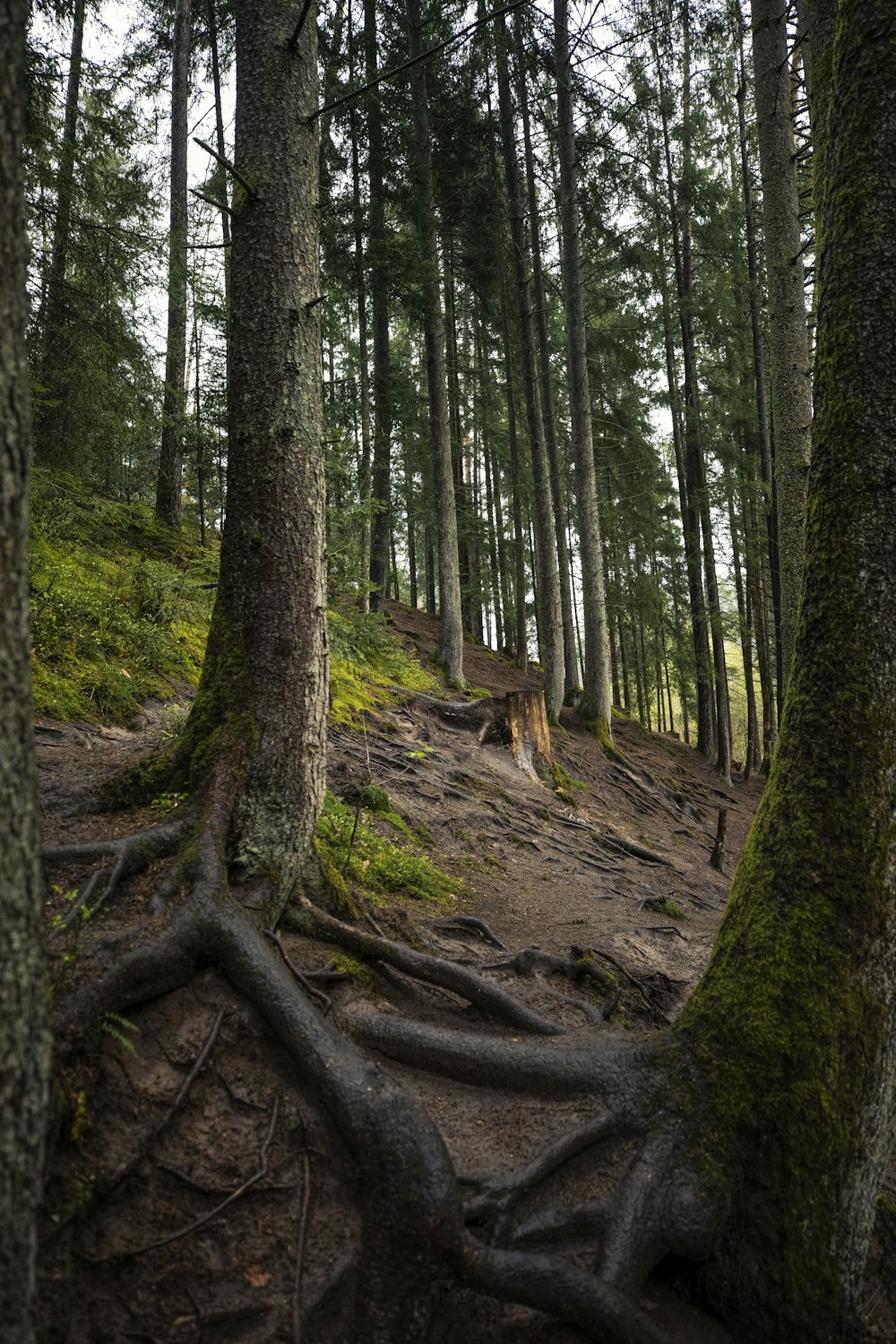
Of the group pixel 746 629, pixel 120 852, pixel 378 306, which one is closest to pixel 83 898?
pixel 120 852

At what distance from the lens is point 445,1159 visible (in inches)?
92.7

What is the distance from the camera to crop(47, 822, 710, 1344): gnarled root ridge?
2.18 meters

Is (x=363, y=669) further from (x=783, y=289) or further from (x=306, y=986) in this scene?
(x=306, y=986)

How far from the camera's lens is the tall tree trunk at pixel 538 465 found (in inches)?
586

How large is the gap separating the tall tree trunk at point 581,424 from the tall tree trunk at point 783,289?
6.92 metres

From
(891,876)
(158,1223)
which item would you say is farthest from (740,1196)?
(158,1223)

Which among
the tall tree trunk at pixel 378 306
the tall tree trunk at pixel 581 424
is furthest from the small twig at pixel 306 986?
the tall tree trunk at pixel 581 424

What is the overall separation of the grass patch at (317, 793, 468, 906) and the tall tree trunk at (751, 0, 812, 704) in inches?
181

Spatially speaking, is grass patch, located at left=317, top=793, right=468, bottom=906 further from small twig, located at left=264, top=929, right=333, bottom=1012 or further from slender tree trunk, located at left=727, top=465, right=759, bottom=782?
slender tree trunk, located at left=727, top=465, right=759, bottom=782

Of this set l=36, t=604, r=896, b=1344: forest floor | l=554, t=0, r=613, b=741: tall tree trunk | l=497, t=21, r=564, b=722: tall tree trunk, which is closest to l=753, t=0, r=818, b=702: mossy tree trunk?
l=36, t=604, r=896, b=1344: forest floor

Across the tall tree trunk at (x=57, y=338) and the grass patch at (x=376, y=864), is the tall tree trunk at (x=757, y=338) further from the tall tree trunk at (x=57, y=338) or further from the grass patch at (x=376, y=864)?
the tall tree trunk at (x=57, y=338)

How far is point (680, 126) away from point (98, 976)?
2030 centimetres

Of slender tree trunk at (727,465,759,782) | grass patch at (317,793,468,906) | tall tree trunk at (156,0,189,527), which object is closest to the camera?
grass patch at (317,793,468,906)

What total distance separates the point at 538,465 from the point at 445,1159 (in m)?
14.5
